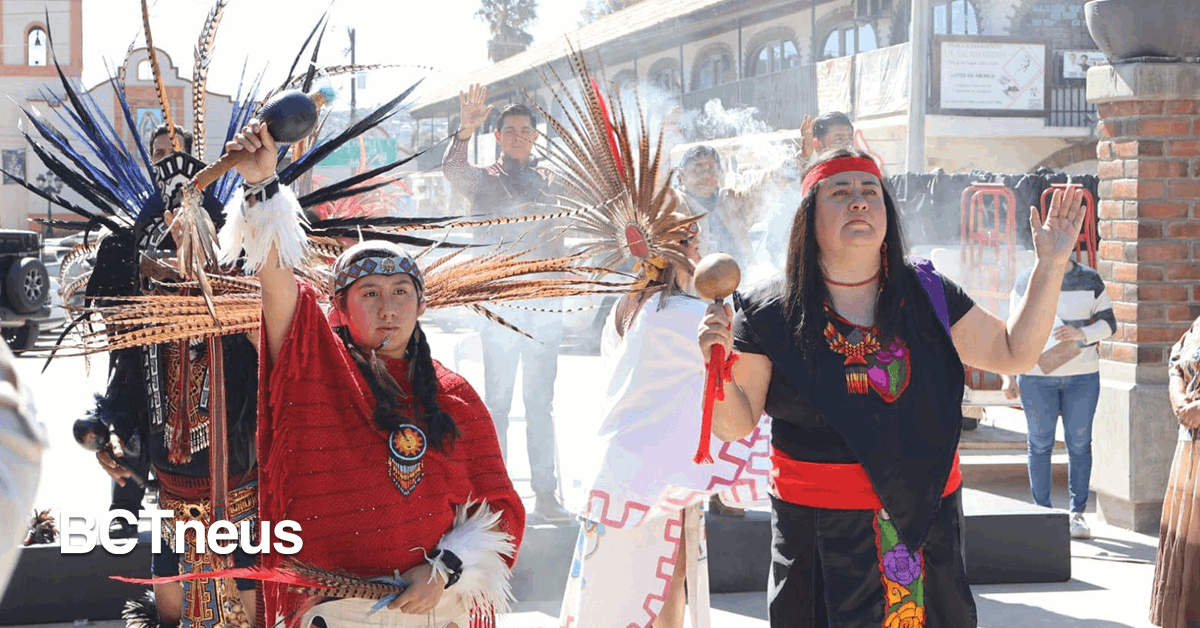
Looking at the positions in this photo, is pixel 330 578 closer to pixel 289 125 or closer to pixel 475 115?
pixel 289 125

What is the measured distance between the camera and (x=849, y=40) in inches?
819

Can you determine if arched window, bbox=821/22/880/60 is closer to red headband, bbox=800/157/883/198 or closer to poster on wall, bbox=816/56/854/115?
poster on wall, bbox=816/56/854/115

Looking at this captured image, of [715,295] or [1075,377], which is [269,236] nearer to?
[715,295]

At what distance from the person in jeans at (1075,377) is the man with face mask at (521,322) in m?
2.48

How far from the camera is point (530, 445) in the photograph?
6.80 m

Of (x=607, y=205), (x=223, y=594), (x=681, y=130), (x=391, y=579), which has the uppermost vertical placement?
(x=681, y=130)

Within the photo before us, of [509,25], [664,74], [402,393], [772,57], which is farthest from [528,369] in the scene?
[664,74]

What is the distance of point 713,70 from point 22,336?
1147 cm

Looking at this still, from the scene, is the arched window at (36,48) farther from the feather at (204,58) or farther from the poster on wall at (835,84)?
the feather at (204,58)

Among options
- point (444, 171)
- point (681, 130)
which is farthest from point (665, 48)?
point (444, 171)

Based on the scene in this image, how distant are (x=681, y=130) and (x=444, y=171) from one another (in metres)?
12.9

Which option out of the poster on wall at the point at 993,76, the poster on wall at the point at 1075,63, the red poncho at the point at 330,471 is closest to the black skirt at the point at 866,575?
the red poncho at the point at 330,471

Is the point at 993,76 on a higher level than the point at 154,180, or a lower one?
higher

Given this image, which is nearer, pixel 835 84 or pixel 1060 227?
pixel 1060 227
